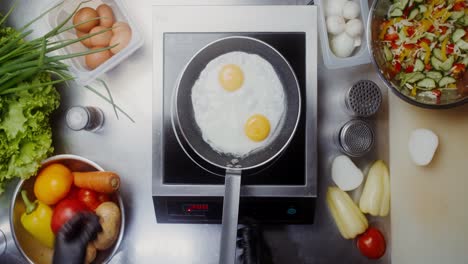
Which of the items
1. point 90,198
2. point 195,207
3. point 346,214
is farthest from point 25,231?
point 346,214

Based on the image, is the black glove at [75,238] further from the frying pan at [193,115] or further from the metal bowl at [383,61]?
the metal bowl at [383,61]

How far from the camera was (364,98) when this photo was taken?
1.09 metres

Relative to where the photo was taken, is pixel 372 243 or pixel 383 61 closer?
pixel 383 61

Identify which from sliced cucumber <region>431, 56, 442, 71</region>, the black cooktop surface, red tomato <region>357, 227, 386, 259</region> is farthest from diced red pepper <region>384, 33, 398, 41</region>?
red tomato <region>357, 227, 386, 259</region>

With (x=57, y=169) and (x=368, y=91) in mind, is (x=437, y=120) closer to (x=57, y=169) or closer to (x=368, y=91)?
(x=368, y=91)

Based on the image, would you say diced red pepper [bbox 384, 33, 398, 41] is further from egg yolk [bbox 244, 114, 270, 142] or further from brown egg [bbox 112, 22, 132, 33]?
brown egg [bbox 112, 22, 132, 33]

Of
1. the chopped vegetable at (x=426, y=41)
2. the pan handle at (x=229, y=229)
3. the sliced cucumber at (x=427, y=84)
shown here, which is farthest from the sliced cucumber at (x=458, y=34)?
the pan handle at (x=229, y=229)

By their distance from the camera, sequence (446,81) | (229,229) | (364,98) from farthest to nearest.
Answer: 1. (364,98)
2. (446,81)
3. (229,229)

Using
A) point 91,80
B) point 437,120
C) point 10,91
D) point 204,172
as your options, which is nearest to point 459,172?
point 437,120

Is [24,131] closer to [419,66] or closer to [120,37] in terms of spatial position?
[120,37]

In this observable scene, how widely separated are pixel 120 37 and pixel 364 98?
639 mm

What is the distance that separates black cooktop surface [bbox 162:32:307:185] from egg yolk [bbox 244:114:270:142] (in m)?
0.11

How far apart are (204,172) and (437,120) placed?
60cm

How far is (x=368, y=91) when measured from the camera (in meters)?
1.09
